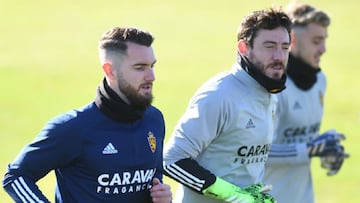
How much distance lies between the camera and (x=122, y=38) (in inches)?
282

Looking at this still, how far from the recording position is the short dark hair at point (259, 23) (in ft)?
26.9

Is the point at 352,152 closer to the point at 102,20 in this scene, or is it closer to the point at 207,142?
the point at 207,142

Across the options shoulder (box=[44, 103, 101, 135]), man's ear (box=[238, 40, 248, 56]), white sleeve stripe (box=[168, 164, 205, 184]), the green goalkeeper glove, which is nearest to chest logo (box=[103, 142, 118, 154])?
shoulder (box=[44, 103, 101, 135])

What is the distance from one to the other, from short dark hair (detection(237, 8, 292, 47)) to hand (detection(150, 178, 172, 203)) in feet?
4.96

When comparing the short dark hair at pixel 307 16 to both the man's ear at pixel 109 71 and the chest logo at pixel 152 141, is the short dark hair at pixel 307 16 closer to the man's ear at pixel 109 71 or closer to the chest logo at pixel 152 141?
the chest logo at pixel 152 141

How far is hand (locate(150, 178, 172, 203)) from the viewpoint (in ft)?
23.5

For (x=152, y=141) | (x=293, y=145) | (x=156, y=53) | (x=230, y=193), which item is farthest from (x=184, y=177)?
(x=156, y=53)

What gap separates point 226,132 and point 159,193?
3.27 feet

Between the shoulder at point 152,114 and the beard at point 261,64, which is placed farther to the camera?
the beard at point 261,64

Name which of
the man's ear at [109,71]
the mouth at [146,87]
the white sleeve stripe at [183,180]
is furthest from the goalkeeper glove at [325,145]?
the man's ear at [109,71]

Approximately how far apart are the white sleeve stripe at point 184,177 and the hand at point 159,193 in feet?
2.03

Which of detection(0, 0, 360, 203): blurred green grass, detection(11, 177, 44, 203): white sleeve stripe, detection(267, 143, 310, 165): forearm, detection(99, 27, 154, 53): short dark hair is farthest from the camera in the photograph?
detection(0, 0, 360, 203): blurred green grass

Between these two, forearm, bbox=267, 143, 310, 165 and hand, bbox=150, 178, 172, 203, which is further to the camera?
forearm, bbox=267, 143, 310, 165

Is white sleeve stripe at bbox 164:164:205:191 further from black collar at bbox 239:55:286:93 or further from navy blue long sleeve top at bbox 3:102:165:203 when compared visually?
black collar at bbox 239:55:286:93
